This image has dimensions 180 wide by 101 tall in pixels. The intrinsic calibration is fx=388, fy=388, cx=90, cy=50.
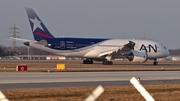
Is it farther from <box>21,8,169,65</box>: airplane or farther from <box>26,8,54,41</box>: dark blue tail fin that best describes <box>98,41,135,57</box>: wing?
<box>26,8,54,41</box>: dark blue tail fin

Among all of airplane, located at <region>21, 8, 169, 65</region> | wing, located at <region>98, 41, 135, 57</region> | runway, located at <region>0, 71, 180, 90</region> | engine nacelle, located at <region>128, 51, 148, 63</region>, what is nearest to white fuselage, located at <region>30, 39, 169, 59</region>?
airplane, located at <region>21, 8, 169, 65</region>

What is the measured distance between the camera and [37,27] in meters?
55.2

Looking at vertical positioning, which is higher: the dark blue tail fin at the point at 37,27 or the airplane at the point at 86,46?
the dark blue tail fin at the point at 37,27

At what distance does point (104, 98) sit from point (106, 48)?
41475mm

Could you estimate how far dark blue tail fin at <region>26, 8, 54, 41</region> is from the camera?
5494cm

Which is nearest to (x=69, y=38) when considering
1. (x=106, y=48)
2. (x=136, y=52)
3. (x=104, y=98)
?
(x=106, y=48)

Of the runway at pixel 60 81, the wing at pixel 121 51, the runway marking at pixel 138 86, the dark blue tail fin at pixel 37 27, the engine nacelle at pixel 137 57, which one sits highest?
the dark blue tail fin at pixel 37 27

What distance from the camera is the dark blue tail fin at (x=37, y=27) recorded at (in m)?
54.9

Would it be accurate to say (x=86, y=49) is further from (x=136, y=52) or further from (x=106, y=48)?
(x=136, y=52)

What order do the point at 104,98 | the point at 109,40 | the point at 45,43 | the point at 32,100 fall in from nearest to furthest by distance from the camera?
the point at 32,100
the point at 104,98
the point at 45,43
the point at 109,40

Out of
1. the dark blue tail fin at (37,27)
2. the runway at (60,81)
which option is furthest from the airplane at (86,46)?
the runway at (60,81)

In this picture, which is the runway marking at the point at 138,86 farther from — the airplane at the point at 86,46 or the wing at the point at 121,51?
the wing at the point at 121,51

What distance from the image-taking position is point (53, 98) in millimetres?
15172

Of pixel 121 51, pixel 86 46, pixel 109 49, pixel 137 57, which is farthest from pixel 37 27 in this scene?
pixel 137 57
